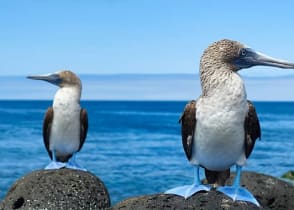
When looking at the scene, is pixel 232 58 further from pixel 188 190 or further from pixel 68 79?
pixel 68 79

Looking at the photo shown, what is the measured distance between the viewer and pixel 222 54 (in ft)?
15.6

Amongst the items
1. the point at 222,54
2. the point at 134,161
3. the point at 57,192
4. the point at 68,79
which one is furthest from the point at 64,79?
the point at 134,161

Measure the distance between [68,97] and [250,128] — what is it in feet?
11.3

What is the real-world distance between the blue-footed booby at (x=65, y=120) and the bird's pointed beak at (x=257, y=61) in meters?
3.31

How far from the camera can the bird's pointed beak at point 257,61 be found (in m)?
4.84

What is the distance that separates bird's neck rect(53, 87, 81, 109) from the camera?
777 centimetres

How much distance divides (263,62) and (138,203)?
55.3 inches

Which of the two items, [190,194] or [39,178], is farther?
[39,178]

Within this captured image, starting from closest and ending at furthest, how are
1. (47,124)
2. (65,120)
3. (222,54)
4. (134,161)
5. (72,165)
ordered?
(222,54), (72,165), (65,120), (47,124), (134,161)

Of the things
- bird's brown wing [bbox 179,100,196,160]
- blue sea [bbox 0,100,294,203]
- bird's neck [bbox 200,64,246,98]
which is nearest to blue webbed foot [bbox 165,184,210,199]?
bird's brown wing [bbox 179,100,196,160]

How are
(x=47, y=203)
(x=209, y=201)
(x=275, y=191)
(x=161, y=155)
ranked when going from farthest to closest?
(x=161, y=155) → (x=275, y=191) → (x=47, y=203) → (x=209, y=201)

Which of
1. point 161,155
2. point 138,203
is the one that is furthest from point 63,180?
point 161,155

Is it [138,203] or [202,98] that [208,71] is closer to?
[202,98]

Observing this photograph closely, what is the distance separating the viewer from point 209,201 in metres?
4.68
